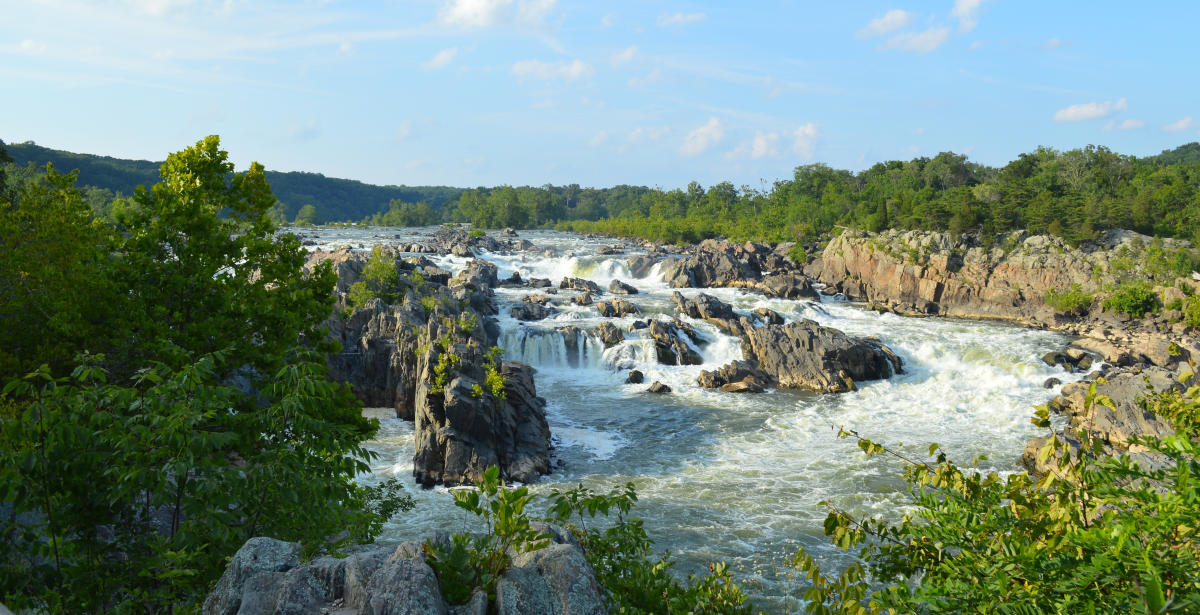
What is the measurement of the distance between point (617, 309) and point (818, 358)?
12.8 m

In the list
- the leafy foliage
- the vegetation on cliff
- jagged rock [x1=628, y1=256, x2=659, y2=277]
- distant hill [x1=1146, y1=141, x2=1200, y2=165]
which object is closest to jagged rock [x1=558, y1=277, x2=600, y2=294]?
jagged rock [x1=628, y1=256, x2=659, y2=277]

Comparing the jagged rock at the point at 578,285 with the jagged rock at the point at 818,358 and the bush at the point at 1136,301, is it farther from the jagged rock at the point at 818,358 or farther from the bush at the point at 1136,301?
the bush at the point at 1136,301

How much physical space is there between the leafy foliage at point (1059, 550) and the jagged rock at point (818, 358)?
2651 centimetres

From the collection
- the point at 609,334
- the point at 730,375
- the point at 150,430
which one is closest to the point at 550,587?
the point at 150,430

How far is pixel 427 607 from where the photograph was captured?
469 cm

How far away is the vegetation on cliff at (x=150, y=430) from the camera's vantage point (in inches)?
213

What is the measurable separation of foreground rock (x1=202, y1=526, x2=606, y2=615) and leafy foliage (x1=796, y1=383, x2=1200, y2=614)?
179cm

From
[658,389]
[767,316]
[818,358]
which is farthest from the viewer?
[767,316]

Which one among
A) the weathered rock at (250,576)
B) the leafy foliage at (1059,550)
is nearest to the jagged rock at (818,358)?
the leafy foliage at (1059,550)

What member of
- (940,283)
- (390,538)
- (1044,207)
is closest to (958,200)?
(1044,207)

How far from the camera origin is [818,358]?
31.5 metres

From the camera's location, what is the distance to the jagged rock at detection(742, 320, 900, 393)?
30859mm

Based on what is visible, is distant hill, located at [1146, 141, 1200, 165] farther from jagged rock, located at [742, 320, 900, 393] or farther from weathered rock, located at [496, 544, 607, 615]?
weathered rock, located at [496, 544, 607, 615]

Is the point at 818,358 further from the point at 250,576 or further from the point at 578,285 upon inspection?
the point at 250,576
